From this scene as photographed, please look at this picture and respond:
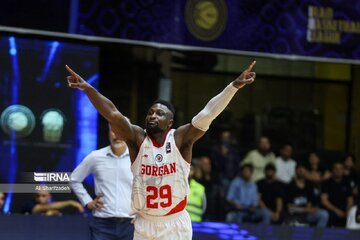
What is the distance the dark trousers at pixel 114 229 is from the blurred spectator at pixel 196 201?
280 cm

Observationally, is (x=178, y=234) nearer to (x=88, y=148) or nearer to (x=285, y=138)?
(x=88, y=148)

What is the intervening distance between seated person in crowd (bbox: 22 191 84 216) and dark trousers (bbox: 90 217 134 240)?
172 centimetres

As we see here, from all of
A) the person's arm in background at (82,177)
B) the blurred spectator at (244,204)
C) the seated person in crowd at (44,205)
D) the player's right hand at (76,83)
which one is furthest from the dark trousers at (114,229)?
the blurred spectator at (244,204)

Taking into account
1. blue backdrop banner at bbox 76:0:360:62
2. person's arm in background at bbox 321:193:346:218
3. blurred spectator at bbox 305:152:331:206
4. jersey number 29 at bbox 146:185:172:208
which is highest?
blue backdrop banner at bbox 76:0:360:62

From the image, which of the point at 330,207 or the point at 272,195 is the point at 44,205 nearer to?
the point at 272,195

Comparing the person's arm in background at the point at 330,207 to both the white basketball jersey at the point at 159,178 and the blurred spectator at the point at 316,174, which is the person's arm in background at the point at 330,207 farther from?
the white basketball jersey at the point at 159,178

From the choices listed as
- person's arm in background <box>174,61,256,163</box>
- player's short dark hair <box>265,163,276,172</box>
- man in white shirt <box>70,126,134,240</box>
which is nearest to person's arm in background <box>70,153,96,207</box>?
man in white shirt <box>70,126,134,240</box>

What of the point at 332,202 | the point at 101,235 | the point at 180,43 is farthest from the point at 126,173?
the point at 332,202

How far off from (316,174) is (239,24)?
2991 mm

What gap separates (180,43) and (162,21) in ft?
1.39

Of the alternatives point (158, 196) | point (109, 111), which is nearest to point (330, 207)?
point (158, 196)

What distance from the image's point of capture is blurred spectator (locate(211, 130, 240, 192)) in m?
13.1

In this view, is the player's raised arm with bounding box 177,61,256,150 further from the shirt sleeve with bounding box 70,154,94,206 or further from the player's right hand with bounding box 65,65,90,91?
the shirt sleeve with bounding box 70,154,94,206

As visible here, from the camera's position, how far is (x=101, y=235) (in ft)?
30.9
